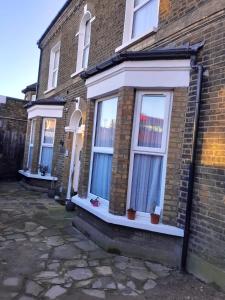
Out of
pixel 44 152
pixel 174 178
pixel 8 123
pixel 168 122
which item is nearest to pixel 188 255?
pixel 174 178

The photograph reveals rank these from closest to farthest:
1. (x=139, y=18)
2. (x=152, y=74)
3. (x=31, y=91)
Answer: (x=152, y=74)
(x=139, y=18)
(x=31, y=91)

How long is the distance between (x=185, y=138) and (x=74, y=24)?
293 inches

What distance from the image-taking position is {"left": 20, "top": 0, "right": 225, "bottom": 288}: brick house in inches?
193

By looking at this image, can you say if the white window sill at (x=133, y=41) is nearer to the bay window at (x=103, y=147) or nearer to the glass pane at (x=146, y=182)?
the bay window at (x=103, y=147)

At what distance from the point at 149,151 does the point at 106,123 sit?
4.71 ft

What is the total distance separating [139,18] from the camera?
740cm

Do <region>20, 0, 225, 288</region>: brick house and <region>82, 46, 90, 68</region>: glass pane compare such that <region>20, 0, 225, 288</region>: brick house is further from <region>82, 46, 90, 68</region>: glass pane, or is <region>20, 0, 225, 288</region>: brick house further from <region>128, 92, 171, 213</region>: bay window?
<region>82, 46, 90, 68</region>: glass pane

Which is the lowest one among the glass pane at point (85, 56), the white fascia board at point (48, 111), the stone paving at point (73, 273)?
the stone paving at point (73, 273)

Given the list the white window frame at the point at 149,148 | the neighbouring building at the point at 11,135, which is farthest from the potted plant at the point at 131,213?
the neighbouring building at the point at 11,135

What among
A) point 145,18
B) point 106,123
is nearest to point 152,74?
point 106,123

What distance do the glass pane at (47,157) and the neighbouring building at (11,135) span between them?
3455 mm

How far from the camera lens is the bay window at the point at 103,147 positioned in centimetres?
657

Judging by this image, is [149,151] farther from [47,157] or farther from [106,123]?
[47,157]

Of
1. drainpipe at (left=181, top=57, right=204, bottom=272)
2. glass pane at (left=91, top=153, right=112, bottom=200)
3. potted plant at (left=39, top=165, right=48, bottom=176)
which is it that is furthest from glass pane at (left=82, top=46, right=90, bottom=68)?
drainpipe at (left=181, top=57, right=204, bottom=272)
